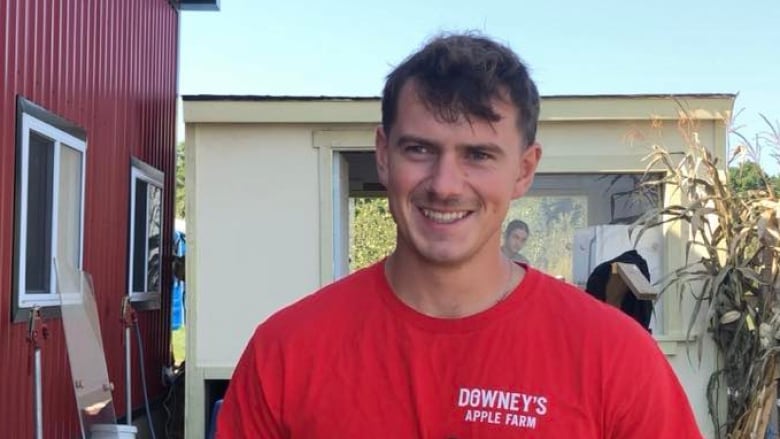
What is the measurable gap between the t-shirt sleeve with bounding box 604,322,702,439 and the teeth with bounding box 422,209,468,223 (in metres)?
0.37

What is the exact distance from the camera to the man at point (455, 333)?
1753 mm

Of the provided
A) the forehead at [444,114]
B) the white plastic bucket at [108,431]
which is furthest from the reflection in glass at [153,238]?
the forehead at [444,114]

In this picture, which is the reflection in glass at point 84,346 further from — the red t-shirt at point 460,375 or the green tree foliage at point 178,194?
the red t-shirt at point 460,375

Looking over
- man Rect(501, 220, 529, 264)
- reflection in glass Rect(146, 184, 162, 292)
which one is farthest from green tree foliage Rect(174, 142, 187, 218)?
man Rect(501, 220, 529, 264)

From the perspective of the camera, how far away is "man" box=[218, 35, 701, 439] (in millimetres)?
1753


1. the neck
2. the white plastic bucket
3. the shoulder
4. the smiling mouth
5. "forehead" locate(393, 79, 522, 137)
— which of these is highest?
"forehead" locate(393, 79, 522, 137)

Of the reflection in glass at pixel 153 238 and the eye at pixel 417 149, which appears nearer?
the eye at pixel 417 149

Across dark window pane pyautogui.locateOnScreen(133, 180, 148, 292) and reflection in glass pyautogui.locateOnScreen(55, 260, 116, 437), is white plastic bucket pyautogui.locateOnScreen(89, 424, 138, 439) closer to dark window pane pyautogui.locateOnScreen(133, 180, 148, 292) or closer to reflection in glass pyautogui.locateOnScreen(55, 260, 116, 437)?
reflection in glass pyautogui.locateOnScreen(55, 260, 116, 437)

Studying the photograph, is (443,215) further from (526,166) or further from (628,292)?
(628,292)

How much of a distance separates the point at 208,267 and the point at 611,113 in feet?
10.3

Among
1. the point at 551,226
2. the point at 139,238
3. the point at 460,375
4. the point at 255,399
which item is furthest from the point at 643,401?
the point at 139,238

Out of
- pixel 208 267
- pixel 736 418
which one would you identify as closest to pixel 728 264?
pixel 736 418

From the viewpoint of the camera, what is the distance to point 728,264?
685cm

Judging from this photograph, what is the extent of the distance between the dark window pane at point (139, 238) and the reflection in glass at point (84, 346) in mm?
1682
